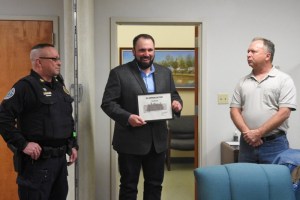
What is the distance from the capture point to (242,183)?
1.56 metres

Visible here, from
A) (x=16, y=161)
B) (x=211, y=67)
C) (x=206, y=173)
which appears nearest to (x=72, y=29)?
(x=16, y=161)

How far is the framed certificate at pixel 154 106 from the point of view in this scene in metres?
2.33

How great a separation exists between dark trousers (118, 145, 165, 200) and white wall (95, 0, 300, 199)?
831mm

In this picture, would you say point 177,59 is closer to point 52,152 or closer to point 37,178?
point 52,152

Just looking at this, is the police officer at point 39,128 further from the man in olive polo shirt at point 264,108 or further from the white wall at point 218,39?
the man in olive polo shirt at point 264,108

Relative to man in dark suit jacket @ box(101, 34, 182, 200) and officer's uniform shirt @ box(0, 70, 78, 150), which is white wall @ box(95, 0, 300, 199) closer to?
man in dark suit jacket @ box(101, 34, 182, 200)

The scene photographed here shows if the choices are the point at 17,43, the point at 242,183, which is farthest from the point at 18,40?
the point at 242,183

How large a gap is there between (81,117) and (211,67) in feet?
4.48

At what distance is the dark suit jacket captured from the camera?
2.34 m

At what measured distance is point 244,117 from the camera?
246 cm

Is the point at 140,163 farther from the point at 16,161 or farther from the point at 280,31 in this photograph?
the point at 280,31

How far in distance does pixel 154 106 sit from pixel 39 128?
766 millimetres

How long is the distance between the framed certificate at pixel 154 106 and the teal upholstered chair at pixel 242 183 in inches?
32.4

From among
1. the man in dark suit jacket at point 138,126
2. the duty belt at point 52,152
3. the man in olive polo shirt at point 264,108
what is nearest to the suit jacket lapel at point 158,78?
the man in dark suit jacket at point 138,126
